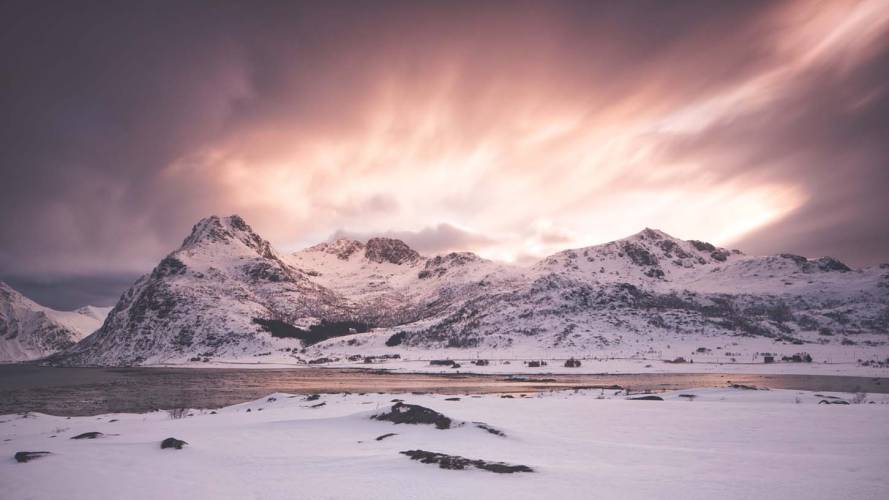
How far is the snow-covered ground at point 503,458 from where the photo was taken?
1093cm

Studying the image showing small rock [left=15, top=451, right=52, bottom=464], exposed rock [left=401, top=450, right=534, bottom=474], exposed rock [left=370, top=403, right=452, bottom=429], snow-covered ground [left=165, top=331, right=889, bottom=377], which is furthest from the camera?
snow-covered ground [left=165, top=331, right=889, bottom=377]

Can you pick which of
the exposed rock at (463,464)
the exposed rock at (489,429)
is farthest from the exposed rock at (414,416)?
the exposed rock at (463,464)

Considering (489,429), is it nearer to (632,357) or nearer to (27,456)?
(27,456)

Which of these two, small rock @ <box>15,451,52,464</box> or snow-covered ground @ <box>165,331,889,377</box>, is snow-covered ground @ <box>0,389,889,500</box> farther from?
snow-covered ground @ <box>165,331,889,377</box>

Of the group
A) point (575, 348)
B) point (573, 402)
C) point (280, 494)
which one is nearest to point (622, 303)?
point (575, 348)

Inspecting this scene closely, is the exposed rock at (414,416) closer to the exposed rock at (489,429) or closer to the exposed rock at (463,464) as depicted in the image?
the exposed rock at (489,429)

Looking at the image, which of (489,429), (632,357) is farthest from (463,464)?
(632,357)

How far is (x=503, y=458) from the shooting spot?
14.8 meters

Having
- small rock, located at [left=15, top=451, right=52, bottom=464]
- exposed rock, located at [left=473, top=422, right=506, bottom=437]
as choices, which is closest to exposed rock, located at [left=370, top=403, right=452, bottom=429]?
exposed rock, located at [left=473, top=422, right=506, bottom=437]

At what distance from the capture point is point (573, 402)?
3216cm

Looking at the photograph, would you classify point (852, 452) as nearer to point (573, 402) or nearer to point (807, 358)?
point (573, 402)

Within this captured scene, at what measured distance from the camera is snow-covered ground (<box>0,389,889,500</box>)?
35.9 feet

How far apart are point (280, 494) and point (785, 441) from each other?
57.3 feet

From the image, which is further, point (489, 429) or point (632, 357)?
point (632, 357)
